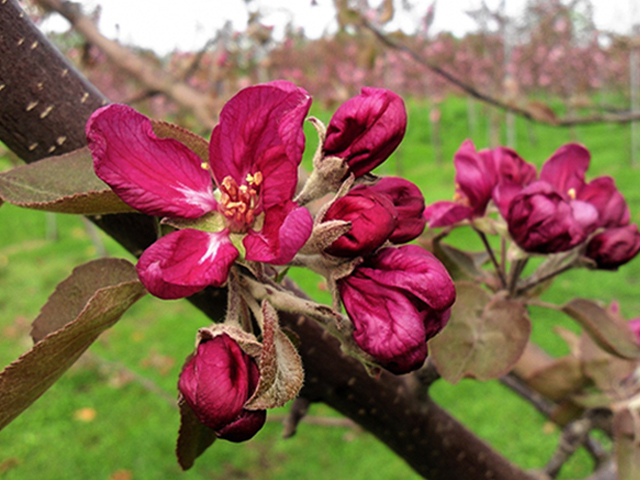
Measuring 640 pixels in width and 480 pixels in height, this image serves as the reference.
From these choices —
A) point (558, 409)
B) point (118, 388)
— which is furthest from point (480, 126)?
point (558, 409)

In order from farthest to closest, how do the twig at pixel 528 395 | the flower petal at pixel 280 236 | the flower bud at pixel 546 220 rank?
1. the twig at pixel 528 395
2. the flower bud at pixel 546 220
3. the flower petal at pixel 280 236

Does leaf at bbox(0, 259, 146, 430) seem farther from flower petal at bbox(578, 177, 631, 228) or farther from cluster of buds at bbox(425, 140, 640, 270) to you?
flower petal at bbox(578, 177, 631, 228)

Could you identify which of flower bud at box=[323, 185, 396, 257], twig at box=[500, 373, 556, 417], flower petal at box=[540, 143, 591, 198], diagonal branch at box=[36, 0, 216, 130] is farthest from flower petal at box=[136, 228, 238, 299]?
diagonal branch at box=[36, 0, 216, 130]

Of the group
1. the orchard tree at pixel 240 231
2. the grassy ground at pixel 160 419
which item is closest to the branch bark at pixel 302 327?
the orchard tree at pixel 240 231

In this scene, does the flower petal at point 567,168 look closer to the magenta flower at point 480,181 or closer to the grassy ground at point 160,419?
the magenta flower at point 480,181

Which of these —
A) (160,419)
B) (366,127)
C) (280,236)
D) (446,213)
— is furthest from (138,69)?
(160,419)

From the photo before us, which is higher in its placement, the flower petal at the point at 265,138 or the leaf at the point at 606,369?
the flower petal at the point at 265,138
